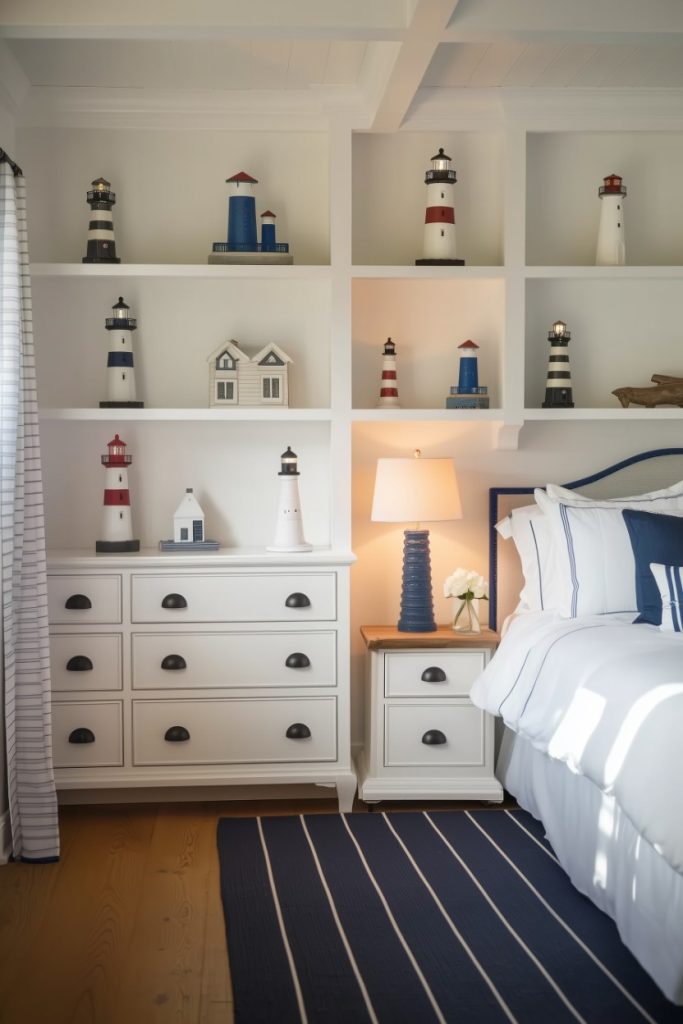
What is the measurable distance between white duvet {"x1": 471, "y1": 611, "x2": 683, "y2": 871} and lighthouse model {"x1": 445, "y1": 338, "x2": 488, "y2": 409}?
805 millimetres

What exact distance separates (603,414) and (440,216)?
0.95 m

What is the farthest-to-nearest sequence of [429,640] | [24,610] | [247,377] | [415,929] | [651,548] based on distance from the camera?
[247,377], [429,640], [651,548], [24,610], [415,929]

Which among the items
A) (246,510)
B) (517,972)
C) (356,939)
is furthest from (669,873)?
(246,510)

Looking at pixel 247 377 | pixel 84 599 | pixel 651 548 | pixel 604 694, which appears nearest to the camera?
pixel 604 694

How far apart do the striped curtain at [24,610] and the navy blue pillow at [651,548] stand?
1.93 m

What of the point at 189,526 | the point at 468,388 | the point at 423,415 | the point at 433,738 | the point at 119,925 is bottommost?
the point at 119,925

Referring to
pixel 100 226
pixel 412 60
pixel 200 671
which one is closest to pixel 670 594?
pixel 200 671

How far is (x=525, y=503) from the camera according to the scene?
155 inches

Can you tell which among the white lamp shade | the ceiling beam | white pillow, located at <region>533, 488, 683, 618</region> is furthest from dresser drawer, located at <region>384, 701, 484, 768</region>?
the ceiling beam

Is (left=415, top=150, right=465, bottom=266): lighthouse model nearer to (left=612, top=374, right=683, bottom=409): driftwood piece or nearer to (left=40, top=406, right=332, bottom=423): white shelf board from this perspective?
(left=40, top=406, right=332, bottom=423): white shelf board

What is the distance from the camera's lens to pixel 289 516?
11.9 feet

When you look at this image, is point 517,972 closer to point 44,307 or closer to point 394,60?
point 394,60

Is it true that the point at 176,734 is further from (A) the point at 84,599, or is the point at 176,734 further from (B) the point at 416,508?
(B) the point at 416,508

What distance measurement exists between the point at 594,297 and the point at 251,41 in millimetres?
1615
